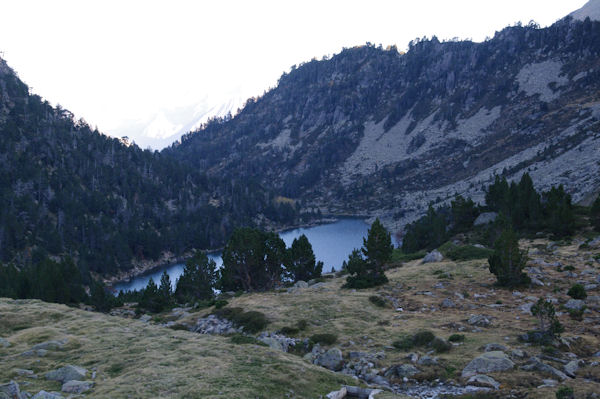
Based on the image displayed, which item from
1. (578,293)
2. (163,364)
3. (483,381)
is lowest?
(578,293)

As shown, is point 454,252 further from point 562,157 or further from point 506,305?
point 562,157

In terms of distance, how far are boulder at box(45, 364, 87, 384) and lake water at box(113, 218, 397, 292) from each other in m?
83.4

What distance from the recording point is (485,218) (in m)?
73.1

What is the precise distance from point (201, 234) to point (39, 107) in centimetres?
10821

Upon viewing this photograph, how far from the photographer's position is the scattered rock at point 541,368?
60.1ft

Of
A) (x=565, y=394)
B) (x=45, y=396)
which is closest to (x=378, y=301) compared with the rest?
(x=565, y=394)

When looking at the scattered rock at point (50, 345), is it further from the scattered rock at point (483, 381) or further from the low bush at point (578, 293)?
the low bush at point (578, 293)

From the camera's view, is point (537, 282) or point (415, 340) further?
point (537, 282)

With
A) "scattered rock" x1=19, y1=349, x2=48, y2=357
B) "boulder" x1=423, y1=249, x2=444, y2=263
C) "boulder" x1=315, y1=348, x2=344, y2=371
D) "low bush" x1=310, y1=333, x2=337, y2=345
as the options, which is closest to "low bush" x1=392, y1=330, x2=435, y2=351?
"boulder" x1=315, y1=348, x2=344, y2=371

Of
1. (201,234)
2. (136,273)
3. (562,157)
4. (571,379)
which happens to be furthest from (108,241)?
(562,157)

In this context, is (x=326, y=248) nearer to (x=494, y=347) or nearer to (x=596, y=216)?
(x=596, y=216)

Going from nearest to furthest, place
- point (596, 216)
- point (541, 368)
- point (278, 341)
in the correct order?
point (541, 368) < point (278, 341) < point (596, 216)

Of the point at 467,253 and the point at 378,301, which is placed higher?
the point at 378,301

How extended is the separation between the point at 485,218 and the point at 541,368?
58762 millimetres
